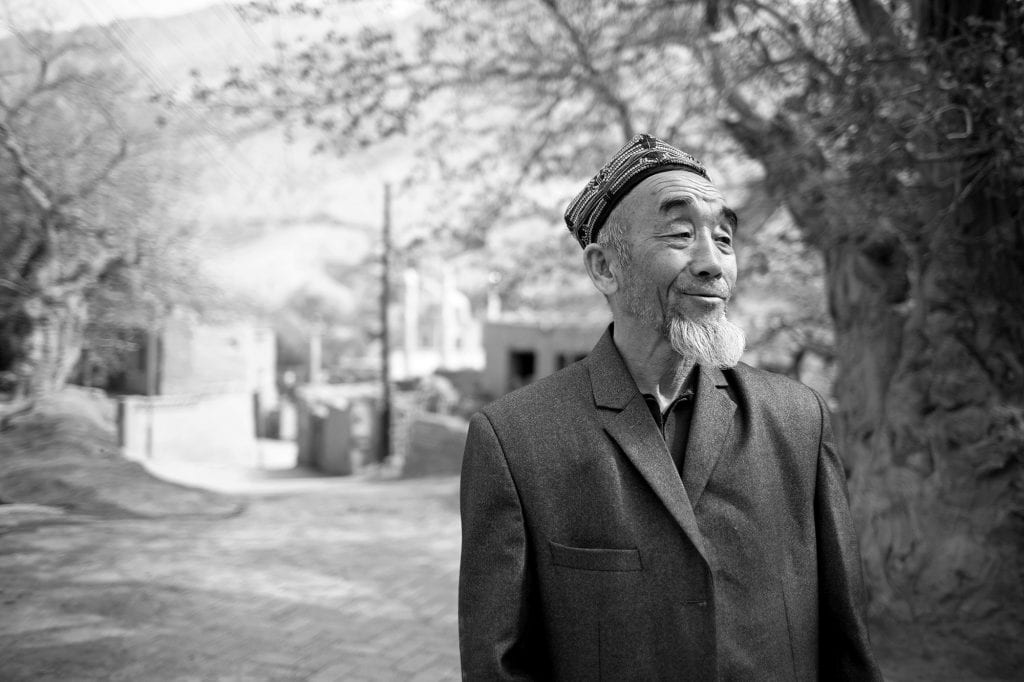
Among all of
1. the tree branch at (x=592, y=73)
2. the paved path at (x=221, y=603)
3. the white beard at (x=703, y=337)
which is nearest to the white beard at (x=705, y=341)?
the white beard at (x=703, y=337)

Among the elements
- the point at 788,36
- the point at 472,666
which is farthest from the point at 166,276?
the point at 472,666

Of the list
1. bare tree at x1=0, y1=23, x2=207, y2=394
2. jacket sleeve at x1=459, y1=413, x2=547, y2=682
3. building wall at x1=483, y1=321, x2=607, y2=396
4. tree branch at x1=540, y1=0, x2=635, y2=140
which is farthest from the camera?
building wall at x1=483, y1=321, x2=607, y2=396

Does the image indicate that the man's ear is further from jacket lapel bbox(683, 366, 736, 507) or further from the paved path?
the paved path

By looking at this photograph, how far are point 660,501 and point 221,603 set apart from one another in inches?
161

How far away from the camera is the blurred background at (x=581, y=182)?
3.96 meters

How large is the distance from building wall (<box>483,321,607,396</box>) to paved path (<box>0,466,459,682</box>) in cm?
1772

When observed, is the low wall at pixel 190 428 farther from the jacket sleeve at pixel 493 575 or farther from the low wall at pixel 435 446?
the jacket sleeve at pixel 493 575

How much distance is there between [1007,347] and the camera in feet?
14.0

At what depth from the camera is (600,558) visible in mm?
1551

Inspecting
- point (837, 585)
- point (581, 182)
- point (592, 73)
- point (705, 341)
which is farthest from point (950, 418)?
point (581, 182)

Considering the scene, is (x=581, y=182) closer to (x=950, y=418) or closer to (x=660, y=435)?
(x=950, y=418)

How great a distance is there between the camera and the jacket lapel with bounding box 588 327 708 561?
153cm

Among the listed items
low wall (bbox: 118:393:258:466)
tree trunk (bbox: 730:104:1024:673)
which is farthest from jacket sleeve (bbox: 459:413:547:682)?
low wall (bbox: 118:393:258:466)

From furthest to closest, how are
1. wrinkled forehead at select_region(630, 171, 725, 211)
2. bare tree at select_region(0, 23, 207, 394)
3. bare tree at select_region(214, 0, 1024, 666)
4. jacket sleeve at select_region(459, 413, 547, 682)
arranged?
bare tree at select_region(0, 23, 207, 394) < bare tree at select_region(214, 0, 1024, 666) < wrinkled forehead at select_region(630, 171, 725, 211) < jacket sleeve at select_region(459, 413, 547, 682)
